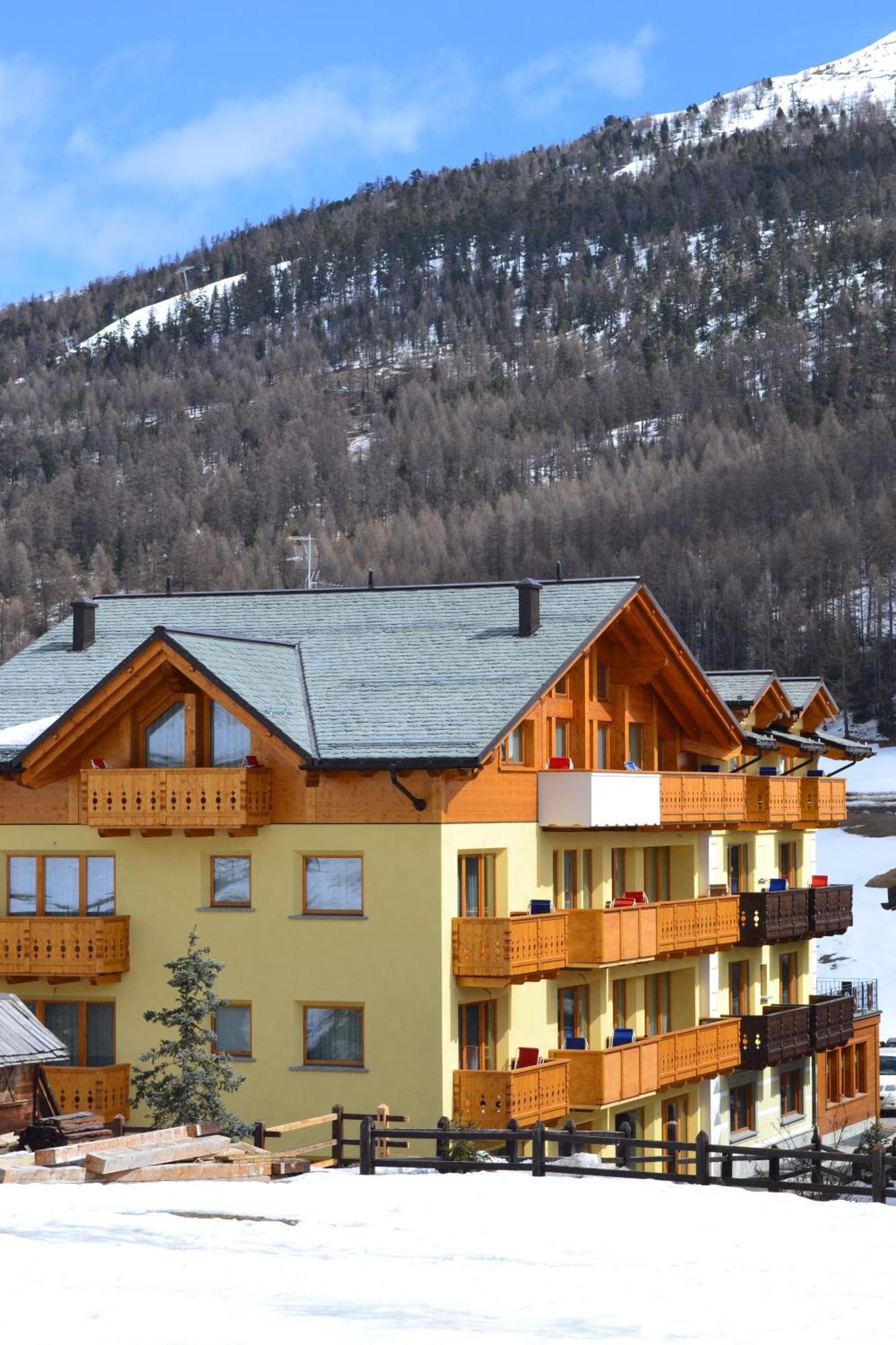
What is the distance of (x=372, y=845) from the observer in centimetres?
3400

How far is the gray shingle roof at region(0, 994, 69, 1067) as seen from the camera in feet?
90.7

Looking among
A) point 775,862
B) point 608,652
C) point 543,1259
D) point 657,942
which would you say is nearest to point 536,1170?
point 543,1259

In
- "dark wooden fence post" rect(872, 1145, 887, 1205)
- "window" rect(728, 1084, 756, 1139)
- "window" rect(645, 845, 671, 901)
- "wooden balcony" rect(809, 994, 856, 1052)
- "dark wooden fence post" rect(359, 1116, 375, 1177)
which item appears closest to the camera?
"dark wooden fence post" rect(872, 1145, 887, 1205)

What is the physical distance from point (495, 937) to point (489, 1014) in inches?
84.7

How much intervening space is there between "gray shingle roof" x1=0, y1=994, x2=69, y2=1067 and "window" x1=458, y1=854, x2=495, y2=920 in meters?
8.11

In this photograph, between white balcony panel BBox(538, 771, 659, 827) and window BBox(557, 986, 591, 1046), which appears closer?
white balcony panel BBox(538, 771, 659, 827)

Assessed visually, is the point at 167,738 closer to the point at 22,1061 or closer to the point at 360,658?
the point at 360,658

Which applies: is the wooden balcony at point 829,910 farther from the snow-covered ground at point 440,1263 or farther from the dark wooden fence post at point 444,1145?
the snow-covered ground at point 440,1263

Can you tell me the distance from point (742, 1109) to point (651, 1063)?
8.85m

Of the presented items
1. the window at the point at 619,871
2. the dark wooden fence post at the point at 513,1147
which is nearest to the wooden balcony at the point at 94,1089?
the dark wooden fence post at the point at 513,1147

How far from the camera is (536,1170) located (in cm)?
2650

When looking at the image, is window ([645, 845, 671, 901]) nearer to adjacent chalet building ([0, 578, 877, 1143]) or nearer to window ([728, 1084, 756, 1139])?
adjacent chalet building ([0, 578, 877, 1143])

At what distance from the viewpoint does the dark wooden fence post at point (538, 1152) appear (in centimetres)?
2583

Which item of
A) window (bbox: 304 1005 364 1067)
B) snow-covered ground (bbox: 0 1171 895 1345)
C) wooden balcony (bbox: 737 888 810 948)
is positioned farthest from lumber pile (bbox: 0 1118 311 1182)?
wooden balcony (bbox: 737 888 810 948)
